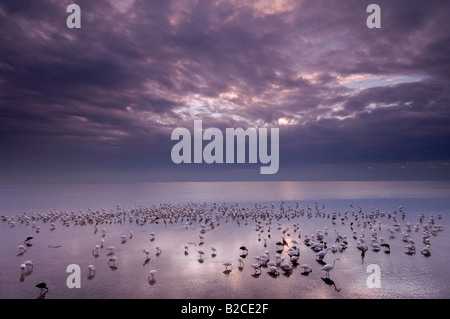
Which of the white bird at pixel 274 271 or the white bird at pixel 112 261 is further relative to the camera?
the white bird at pixel 112 261

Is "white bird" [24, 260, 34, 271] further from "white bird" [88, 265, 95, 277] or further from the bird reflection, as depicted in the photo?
the bird reflection

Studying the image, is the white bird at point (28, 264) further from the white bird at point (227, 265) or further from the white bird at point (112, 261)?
the white bird at point (227, 265)

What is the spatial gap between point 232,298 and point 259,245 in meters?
13.1

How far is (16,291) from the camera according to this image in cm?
1770

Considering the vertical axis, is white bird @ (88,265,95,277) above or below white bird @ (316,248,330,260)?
below

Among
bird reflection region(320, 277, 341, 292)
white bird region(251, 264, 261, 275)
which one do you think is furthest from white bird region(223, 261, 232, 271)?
bird reflection region(320, 277, 341, 292)

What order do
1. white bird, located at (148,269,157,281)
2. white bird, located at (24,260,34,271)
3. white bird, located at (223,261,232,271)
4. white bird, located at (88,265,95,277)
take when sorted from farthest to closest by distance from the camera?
white bird, located at (24,260,34,271)
white bird, located at (223,261,232,271)
white bird, located at (88,265,95,277)
white bird, located at (148,269,157,281)

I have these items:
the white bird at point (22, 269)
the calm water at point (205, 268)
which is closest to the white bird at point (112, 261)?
the calm water at point (205, 268)

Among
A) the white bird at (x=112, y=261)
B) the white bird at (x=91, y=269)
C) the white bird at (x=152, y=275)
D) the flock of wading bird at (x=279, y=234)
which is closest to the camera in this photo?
the white bird at (x=152, y=275)

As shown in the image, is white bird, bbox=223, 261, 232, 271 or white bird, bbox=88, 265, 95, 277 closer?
white bird, bbox=88, 265, 95, 277

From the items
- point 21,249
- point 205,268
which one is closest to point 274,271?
point 205,268

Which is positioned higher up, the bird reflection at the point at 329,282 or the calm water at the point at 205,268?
the bird reflection at the point at 329,282
